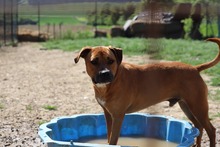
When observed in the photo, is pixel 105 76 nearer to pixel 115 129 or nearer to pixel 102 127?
pixel 115 129

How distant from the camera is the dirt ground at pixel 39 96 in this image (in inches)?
167

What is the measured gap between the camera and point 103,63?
10.2 feet

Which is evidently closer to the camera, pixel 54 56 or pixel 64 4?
pixel 64 4

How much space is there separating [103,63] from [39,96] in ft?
9.59

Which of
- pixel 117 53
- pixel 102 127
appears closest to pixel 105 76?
pixel 117 53

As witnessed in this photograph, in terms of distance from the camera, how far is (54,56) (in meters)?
10.5

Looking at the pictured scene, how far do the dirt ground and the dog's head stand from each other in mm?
366

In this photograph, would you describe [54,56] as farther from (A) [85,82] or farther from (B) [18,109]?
(B) [18,109]

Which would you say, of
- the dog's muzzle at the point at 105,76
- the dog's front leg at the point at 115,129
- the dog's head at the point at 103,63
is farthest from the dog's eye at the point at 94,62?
the dog's front leg at the point at 115,129

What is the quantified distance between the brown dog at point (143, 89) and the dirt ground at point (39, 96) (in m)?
0.15

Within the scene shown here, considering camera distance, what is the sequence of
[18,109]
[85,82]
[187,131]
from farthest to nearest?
[85,82] → [18,109] → [187,131]

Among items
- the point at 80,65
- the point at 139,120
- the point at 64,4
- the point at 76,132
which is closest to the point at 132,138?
the point at 139,120

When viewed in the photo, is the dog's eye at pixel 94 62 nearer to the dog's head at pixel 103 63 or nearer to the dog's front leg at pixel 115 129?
the dog's head at pixel 103 63

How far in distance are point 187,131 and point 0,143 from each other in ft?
4.90
